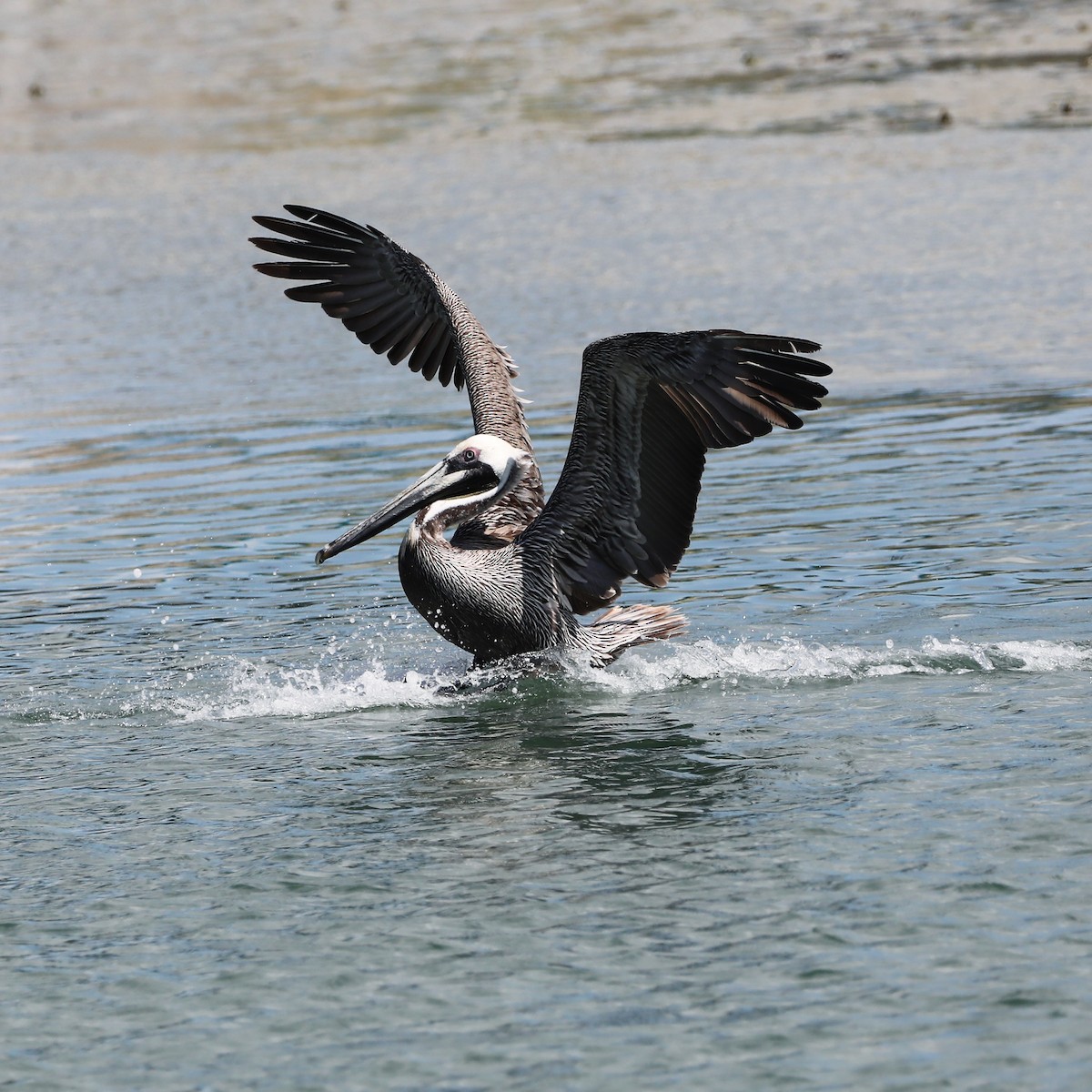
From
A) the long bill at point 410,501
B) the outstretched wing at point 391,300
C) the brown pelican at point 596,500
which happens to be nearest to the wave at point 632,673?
the brown pelican at point 596,500

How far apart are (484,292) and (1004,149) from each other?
653 centimetres

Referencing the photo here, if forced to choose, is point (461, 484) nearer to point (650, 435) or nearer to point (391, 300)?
point (650, 435)

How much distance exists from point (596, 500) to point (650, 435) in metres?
0.34

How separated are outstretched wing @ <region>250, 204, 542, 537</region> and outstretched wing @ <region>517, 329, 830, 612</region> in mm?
905

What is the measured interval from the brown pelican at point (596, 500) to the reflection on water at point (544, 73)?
45.2 ft

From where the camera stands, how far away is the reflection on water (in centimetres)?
2267

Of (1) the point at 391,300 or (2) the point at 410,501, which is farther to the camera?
(1) the point at 391,300

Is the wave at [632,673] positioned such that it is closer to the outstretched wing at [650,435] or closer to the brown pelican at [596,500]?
the brown pelican at [596,500]

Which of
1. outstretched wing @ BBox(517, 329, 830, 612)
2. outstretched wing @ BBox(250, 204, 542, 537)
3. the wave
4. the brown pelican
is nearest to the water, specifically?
the wave

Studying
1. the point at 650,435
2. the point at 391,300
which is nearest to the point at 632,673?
the point at 650,435

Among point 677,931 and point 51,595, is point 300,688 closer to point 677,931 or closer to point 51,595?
point 51,595

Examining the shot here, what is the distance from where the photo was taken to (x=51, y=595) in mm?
8805

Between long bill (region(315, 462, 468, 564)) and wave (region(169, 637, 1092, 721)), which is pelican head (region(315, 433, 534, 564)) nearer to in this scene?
long bill (region(315, 462, 468, 564))

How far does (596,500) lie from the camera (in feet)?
24.4
